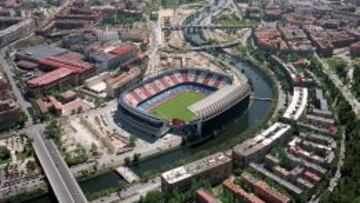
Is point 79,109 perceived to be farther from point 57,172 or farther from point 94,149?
point 57,172

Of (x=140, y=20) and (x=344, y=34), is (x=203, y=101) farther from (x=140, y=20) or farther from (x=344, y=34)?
(x=140, y=20)

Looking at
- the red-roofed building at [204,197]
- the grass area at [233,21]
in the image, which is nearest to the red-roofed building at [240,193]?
the red-roofed building at [204,197]

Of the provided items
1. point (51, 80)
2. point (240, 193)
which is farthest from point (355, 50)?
point (51, 80)

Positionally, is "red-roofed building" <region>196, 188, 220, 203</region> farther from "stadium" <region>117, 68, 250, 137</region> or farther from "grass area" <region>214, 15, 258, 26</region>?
"grass area" <region>214, 15, 258, 26</region>

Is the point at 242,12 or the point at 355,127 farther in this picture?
A: the point at 242,12

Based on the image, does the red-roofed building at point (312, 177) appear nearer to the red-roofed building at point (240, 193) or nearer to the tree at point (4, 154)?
the red-roofed building at point (240, 193)

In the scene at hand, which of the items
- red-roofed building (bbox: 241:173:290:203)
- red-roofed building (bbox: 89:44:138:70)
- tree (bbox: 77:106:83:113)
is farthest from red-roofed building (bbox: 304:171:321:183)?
red-roofed building (bbox: 89:44:138:70)

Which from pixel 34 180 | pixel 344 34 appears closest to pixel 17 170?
pixel 34 180
